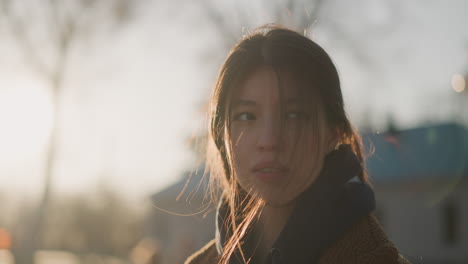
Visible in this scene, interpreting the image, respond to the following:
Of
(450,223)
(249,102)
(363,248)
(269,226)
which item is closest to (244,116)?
(249,102)

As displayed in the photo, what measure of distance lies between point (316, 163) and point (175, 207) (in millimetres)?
30901

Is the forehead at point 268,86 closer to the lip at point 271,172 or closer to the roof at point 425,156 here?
the lip at point 271,172

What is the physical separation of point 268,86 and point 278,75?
5 cm

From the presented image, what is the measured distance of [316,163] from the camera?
1673 mm

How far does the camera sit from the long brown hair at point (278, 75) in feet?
5.60

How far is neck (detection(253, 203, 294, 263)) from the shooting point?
5.80ft

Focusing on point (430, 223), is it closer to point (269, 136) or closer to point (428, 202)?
point (428, 202)

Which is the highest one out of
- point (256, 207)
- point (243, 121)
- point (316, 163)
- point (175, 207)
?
point (243, 121)

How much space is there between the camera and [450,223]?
23.9m

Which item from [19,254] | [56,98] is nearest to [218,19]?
[56,98]

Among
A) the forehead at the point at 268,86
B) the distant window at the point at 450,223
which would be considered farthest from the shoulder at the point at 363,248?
the distant window at the point at 450,223

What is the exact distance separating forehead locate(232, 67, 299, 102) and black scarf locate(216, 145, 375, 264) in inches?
11.6

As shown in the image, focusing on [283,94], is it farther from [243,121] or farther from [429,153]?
[429,153]

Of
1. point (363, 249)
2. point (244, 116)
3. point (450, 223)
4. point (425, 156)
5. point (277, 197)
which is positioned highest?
point (244, 116)
